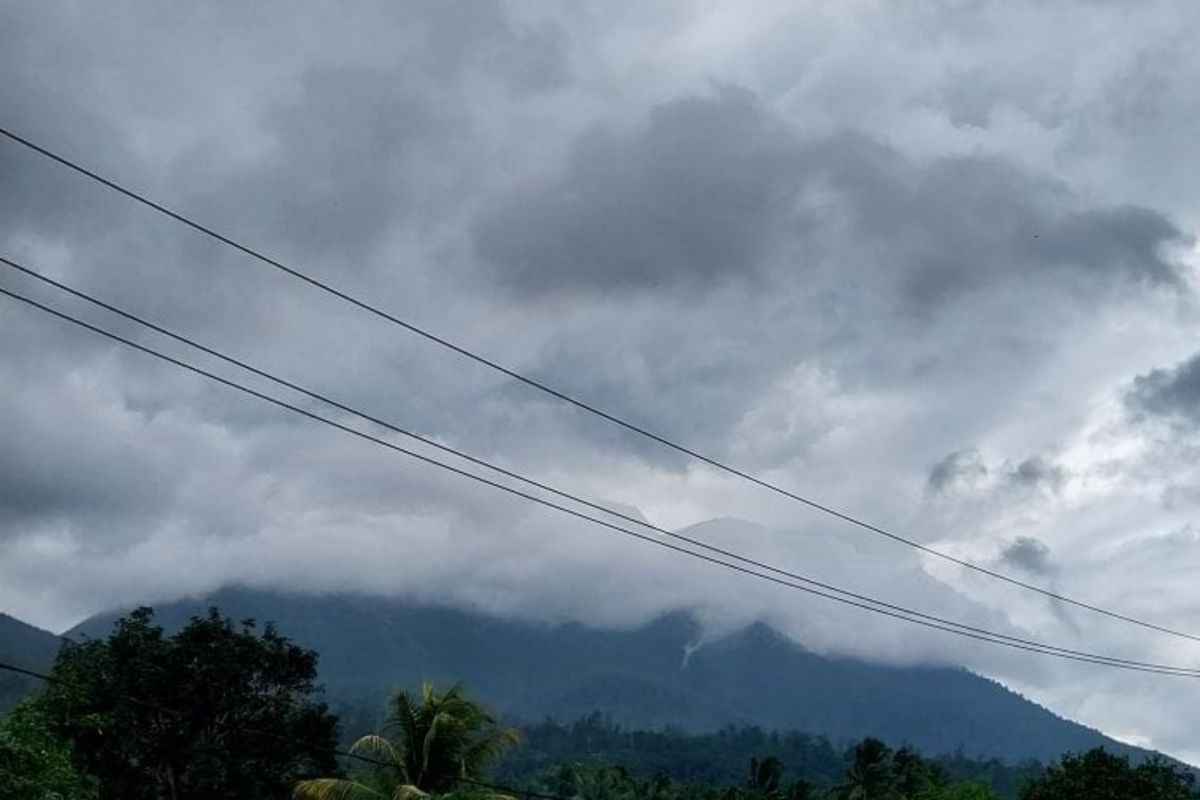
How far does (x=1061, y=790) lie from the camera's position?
148ft

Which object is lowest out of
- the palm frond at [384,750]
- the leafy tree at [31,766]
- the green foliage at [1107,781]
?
the leafy tree at [31,766]

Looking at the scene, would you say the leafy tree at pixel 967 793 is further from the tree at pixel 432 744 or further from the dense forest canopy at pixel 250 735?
the tree at pixel 432 744

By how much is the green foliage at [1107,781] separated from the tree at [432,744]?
18.8 meters

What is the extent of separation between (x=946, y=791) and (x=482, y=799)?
34.8 meters

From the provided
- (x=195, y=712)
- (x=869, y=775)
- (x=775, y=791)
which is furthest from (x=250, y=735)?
(x=775, y=791)

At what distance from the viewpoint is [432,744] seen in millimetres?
41781

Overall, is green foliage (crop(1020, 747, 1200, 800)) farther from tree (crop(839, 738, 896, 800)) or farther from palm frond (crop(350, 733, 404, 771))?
tree (crop(839, 738, 896, 800))

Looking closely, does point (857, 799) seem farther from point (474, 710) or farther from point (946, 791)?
point (474, 710)

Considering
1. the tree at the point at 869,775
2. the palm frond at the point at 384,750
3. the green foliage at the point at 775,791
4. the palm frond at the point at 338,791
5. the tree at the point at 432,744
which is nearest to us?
the palm frond at the point at 338,791

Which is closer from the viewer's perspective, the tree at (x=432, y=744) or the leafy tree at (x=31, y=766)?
the leafy tree at (x=31, y=766)

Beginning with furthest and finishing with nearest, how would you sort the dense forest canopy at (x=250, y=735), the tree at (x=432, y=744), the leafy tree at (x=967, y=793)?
the leafy tree at (x=967, y=793)
the dense forest canopy at (x=250, y=735)
the tree at (x=432, y=744)

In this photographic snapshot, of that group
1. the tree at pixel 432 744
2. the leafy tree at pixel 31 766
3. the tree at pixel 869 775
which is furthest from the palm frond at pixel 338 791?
the tree at pixel 869 775

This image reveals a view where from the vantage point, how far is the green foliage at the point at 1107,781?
144ft

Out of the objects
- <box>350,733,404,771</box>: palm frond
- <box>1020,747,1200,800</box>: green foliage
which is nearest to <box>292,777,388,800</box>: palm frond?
<box>350,733,404,771</box>: palm frond
